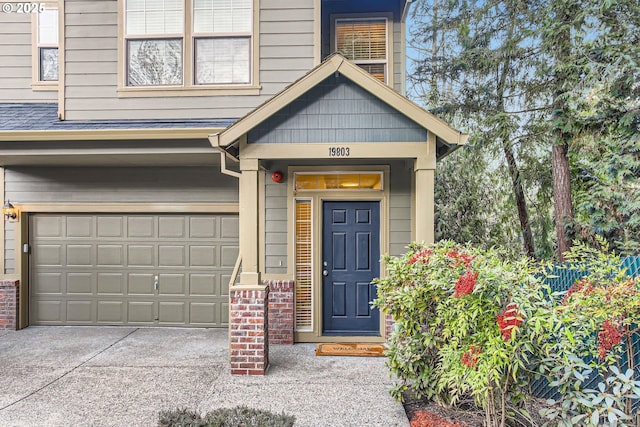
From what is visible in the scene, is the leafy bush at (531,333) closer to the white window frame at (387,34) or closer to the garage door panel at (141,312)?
the white window frame at (387,34)

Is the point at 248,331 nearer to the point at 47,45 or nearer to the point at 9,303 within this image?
the point at 9,303

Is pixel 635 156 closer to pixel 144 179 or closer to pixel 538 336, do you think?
pixel 538 336

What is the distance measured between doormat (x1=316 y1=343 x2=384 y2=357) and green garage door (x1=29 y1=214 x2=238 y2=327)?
6.46 feet

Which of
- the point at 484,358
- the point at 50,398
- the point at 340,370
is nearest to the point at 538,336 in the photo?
the point at 484,358

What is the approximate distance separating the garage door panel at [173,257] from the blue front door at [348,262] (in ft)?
8.04

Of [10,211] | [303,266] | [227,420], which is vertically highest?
[10,211]

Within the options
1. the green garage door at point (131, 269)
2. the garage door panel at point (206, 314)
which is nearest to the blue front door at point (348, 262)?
the green garage door at point (131, 269)

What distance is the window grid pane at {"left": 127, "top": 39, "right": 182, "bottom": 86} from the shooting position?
20.1 ft

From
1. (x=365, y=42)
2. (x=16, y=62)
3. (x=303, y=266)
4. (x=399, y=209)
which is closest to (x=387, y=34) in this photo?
(x=365, y=42)

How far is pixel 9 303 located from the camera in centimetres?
637

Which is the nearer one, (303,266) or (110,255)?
(303,266)

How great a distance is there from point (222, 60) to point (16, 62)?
3.92m

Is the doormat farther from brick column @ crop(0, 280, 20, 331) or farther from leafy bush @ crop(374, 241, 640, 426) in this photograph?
brick column @ crop(0, 280, 20, 331)

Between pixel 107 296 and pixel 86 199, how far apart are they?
165 centimetres
